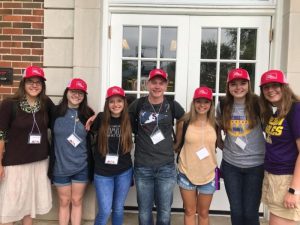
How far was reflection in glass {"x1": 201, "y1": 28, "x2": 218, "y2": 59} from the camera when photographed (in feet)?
13.9

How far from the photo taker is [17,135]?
3215mm

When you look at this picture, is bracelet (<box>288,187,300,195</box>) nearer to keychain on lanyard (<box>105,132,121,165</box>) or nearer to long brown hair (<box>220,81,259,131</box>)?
long brown hair (<box>220,81,259,131</box>)

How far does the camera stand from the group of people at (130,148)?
307 cm

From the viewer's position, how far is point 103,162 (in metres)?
3.26

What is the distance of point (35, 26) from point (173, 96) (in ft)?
6.00

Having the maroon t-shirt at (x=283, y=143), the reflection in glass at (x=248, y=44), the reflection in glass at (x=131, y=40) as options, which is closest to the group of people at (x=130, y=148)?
the maroon t-shirt at (x=283, y=143)

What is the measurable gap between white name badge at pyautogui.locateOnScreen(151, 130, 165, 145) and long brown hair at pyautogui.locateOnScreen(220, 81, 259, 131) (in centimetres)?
57

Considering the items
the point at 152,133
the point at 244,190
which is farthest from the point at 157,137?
the point at 244,190

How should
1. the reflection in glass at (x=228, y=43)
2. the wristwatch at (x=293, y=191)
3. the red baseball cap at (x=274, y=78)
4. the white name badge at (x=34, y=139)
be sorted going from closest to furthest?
the wristwatch at (x=293, y=191) < the red baseball cap at (x=274, y=78) < the white name badge at (x=34, y=139) < the reflection in glass at (x=228, y=43)

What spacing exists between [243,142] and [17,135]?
207 cm

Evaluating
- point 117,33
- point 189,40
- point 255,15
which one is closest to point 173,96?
point 189,40

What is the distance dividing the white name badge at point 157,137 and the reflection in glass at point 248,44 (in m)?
1.67

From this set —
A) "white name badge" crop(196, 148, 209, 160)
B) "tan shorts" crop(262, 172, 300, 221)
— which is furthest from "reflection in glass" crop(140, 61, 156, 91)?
"tan shorts" crop(262, 172, 300, 221)

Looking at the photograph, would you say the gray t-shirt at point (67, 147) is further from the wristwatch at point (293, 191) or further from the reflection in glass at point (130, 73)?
the wristwatch at point (293, 191)
